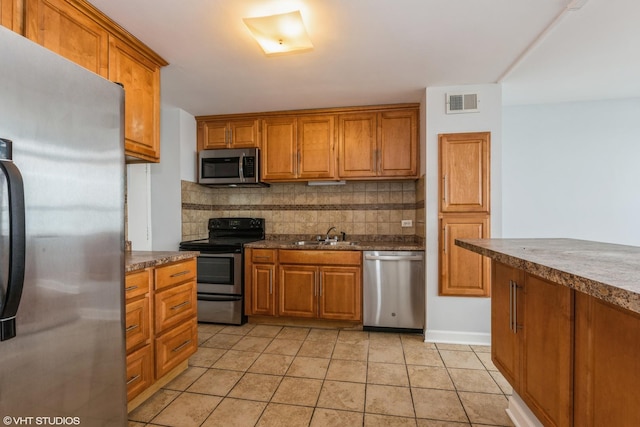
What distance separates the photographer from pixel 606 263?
39.4 inches

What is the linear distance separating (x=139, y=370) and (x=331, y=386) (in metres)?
1.20

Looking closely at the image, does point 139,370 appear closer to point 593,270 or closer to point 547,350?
point 547,350

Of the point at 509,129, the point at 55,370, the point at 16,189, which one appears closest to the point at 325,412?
the point at 55,370

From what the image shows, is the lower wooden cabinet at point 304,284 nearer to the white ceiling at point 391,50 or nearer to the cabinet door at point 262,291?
the cabinet door at point 262,291

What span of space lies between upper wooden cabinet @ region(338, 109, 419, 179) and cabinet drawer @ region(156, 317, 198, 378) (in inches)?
82.7

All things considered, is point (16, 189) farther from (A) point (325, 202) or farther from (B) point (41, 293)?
(A) point (325, 202)

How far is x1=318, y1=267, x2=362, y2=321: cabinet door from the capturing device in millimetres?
3088

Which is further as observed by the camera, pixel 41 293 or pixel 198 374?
pixel 198 374

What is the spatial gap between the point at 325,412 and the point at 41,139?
1.90 m

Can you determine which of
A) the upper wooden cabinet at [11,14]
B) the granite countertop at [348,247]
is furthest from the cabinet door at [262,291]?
the upper wooden cabinet at [11,14]

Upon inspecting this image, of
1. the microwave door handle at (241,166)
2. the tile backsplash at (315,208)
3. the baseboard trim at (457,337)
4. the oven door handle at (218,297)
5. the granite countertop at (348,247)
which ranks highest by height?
the microwave door handle at (241,166)

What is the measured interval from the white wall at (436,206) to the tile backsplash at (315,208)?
0.51 metres

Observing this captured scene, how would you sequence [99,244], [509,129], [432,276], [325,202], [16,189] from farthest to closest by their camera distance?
[325,202], [509,129], [432,276], [99,244], [16,189]

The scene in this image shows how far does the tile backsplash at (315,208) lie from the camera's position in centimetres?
357
